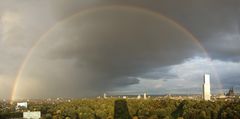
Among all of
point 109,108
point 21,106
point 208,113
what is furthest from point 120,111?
point 21,106

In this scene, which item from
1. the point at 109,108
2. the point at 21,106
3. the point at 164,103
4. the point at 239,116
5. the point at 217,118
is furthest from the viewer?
the point at 21,106

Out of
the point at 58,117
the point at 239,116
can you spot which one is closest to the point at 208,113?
the point at 239,116

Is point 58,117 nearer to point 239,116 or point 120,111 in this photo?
point 120,111

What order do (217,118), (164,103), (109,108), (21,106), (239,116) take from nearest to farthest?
(239,116) → (217,118) → (109,108) → (164,103) → (21,106)

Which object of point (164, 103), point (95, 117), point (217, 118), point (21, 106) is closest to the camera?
point (217, 118)

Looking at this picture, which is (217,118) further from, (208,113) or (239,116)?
(239,116)

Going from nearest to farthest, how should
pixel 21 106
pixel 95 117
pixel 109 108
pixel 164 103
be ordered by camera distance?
1. pixel 95 117
2. pixel 109 108
3. pixel 164 103
4. pixel 21 106

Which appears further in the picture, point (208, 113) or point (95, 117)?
point (95, 117)

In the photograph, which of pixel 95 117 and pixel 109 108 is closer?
pixel 95 117
